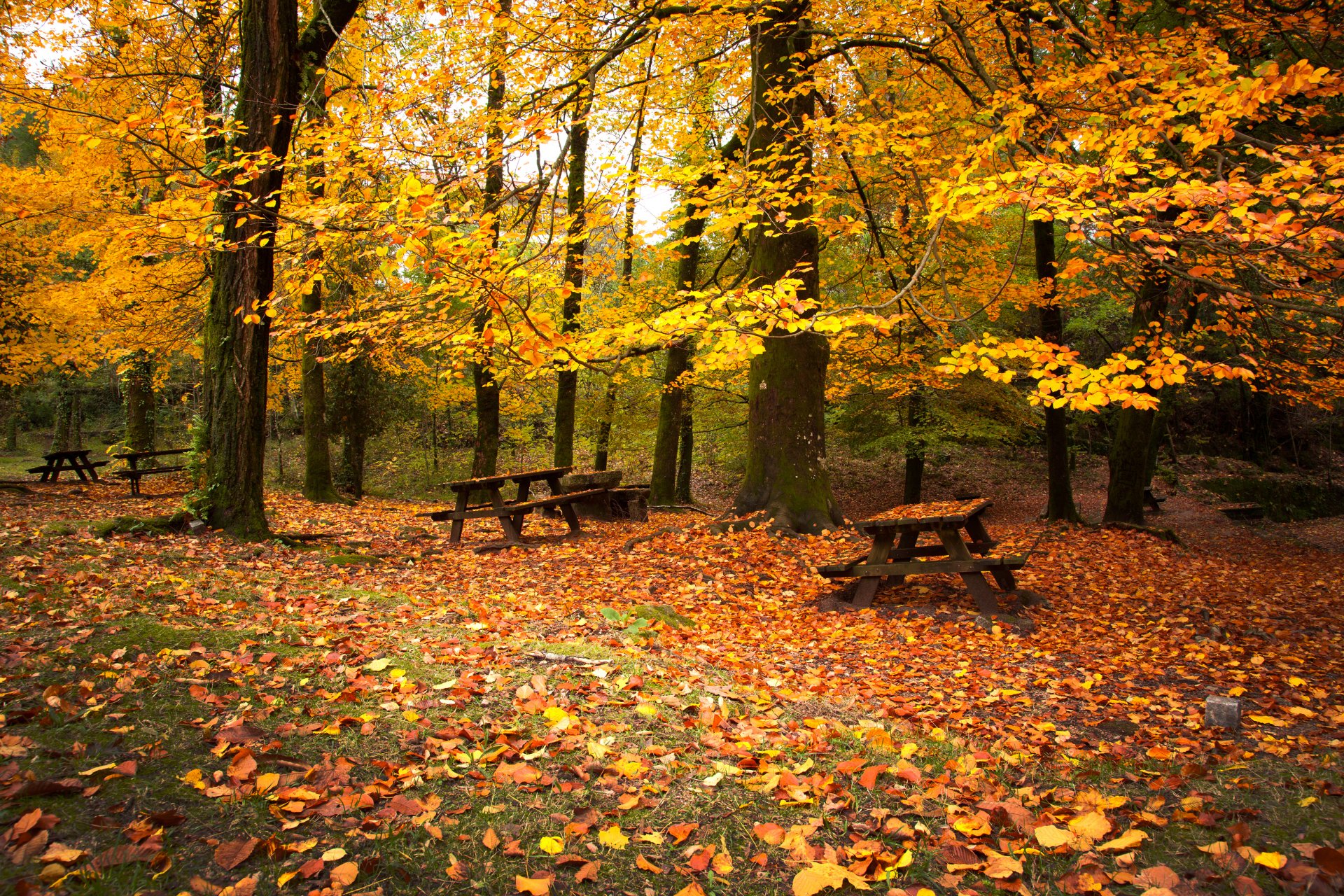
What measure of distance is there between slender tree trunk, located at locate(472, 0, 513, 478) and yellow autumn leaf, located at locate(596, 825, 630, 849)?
2.36 m

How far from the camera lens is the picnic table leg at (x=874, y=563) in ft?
19.9

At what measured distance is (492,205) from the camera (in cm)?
457

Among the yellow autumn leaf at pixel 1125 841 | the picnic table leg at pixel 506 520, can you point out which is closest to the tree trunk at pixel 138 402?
the picnic table leg at pixel 506 520

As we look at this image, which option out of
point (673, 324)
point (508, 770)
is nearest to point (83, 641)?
point (508, 770)

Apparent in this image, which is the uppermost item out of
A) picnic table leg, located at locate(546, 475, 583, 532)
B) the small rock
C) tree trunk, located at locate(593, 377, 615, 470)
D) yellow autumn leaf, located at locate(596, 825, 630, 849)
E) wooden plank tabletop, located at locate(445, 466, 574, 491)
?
tree trunk, located at locate(593, 377, 615, 470)

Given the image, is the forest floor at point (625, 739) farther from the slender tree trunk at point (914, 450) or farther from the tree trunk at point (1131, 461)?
the slender tree trunk at point (914, 450)

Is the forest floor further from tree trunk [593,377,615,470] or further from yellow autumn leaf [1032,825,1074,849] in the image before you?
tree trunk [593,377,615,470]

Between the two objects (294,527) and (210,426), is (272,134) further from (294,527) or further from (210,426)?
(294,527)

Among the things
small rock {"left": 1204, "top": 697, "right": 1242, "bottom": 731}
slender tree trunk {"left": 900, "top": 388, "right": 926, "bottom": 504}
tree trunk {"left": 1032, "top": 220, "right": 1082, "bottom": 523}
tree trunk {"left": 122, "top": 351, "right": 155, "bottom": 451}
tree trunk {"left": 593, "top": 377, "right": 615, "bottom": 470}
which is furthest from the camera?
tree trunk {"left": 122, "top": 351, "right": 155, "bottom": 451}

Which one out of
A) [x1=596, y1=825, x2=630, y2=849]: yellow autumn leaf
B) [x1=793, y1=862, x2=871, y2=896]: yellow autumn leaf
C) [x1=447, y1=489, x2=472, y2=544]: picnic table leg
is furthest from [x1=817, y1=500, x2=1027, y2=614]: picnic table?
[x1=447, y1=489, x2=472, y2=544]: picnic table leg

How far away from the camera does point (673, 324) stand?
475 centimetres

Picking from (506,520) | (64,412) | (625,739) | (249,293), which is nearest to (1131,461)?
(506,520)

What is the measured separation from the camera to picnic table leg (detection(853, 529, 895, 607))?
19.9ft

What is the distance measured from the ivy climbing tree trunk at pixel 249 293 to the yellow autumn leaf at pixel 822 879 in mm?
6733
